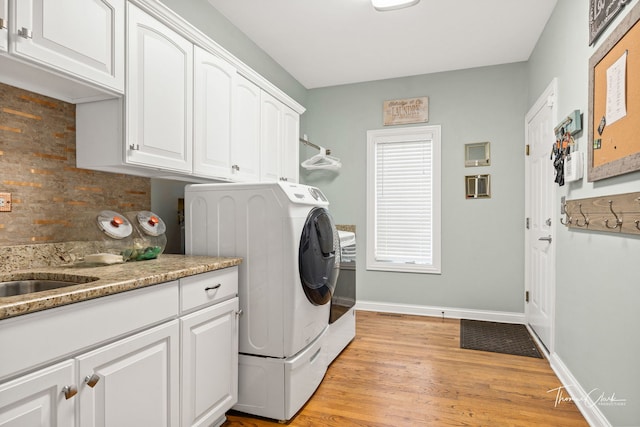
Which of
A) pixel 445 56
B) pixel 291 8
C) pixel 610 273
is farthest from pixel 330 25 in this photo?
pixel 610 273

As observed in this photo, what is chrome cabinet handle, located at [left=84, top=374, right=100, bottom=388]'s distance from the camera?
1.16 m

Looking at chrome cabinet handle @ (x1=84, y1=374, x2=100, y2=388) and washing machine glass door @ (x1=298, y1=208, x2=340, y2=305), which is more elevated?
washing machine glass door @ (x1=298, y1=208, x2=340, y2=305)

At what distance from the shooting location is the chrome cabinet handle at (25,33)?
127cm

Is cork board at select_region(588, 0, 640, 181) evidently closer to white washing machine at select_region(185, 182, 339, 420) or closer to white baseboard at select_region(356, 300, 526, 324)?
white washing machine at select_region(185, 182, 339, 420)

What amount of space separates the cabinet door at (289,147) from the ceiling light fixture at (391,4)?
1129 mm

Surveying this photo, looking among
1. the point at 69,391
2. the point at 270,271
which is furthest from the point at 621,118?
the point at 69,391

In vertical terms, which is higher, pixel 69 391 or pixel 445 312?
pixel 69 391

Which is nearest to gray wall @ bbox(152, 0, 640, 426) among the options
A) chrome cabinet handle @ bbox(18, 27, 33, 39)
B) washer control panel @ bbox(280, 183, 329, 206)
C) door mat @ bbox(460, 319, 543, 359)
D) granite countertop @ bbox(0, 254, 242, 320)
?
door mat @ bbox(460, 319, 543, 359)

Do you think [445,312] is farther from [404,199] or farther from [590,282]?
[590,282]

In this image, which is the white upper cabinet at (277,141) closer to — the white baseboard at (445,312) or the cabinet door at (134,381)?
the cabinet door at (134,381)

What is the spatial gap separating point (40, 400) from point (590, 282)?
7.98ft

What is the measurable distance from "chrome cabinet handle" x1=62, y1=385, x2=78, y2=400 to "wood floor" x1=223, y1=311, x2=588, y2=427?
3.45 feet

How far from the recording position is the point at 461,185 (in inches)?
154

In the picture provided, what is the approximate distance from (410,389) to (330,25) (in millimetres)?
2789
